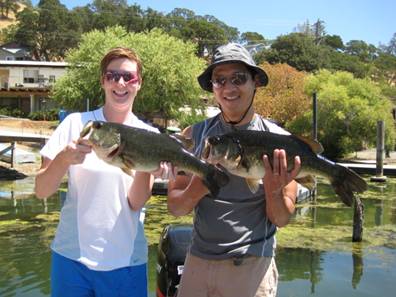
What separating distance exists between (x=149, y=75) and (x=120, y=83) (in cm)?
3517

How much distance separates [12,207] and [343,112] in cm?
2323

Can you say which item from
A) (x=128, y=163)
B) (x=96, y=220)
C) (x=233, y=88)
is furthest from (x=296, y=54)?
(x=128, y=163)

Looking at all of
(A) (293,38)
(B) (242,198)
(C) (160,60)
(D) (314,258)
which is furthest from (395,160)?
(A) (293,38)

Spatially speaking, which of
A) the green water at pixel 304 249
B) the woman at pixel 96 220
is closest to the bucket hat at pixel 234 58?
the woman at pixel 96 220

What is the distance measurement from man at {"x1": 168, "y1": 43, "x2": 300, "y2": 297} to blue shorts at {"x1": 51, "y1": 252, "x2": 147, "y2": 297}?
0.37m

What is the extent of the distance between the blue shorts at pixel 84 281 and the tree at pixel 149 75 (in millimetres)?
34942

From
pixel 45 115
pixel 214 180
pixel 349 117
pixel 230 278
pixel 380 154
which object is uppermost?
pixel 349 117

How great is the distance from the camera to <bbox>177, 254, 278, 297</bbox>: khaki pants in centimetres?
302

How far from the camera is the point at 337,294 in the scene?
883 cm

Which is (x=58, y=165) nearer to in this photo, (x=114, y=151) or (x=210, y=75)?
(x=114, y=151)

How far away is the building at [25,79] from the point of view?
60.2 metres

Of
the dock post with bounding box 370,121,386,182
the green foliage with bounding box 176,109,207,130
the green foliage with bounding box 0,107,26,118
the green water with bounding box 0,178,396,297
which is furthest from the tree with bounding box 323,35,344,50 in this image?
the green water with bounding box 0,178,396,297

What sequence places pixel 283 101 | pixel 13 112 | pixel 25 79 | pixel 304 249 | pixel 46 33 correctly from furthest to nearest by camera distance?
pixel 46 33 < pixel 25 79 < pixel 13 112 < pixel 283 101 < pixel 304 249

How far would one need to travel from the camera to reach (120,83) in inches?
126
